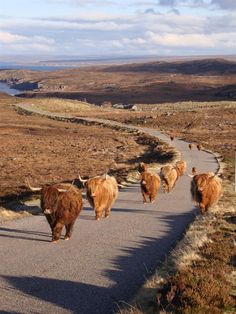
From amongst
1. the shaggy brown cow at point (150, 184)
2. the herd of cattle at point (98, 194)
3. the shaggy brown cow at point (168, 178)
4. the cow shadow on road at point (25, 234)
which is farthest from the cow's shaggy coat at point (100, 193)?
the shaggy brown cow at point (168, 178)

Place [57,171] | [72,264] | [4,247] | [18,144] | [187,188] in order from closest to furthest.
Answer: [72,264] → [4,247] → [187,188] → [57,171] → [18,144]

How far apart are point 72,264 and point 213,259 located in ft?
10.3

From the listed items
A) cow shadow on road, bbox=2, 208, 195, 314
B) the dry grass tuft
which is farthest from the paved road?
the dry grass tuft

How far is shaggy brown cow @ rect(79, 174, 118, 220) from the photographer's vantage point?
16062 millimetres

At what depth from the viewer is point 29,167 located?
127ft

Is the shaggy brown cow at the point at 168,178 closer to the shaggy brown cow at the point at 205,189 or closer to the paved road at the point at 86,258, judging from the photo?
the paved road at the point at 86,258

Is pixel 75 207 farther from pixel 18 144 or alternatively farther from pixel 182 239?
pixel 18 144

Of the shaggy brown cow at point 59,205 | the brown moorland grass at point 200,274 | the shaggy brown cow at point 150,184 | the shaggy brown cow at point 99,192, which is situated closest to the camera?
the brown moorland grass at point 200,274

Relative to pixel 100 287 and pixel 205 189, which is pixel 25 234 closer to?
pixel 100 287

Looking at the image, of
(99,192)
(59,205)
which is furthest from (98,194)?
(59,205)

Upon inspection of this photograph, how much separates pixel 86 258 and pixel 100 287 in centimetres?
205

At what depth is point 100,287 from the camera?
1046cm

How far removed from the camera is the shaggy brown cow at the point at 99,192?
52.7ft

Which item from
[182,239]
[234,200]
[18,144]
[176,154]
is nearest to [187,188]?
[234,200]
